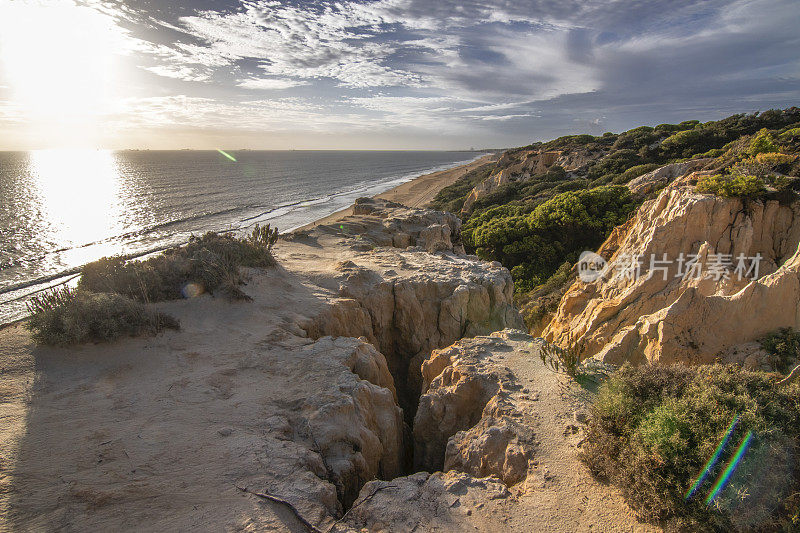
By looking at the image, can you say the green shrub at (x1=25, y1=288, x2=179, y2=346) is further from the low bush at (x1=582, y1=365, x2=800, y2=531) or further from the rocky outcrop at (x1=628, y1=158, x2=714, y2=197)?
the rocky outcrop at (x1=628, y1=158, x2=714, y2=197)

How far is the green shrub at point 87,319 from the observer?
6.98 metres

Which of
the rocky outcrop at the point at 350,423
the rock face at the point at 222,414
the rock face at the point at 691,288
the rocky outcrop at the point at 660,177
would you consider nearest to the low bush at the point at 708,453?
the rocky outcrop at the point at 350,423

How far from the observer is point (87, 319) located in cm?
715

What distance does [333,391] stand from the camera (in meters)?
6.19

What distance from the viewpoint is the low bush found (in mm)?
3369

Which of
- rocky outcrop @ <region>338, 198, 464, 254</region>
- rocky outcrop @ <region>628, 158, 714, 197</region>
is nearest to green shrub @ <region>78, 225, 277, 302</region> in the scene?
rocky outcrop @ <region>338, 198, 464, 254</region>

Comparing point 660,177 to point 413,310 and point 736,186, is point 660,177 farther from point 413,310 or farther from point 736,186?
point 413,310

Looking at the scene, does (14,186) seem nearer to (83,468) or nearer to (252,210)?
(252,210)

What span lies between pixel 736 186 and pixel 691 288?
16.7 ft

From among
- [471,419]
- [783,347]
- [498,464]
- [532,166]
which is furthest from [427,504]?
[532,166]

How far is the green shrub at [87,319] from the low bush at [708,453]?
27.5 feet

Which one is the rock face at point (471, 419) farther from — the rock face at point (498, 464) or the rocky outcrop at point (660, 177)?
the rocky outcrop at point (660, 177)

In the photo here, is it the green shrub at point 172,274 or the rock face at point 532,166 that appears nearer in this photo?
the green shrub at point 172,274

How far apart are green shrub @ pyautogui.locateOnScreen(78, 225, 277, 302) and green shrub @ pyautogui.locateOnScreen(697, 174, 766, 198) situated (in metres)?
14.9
